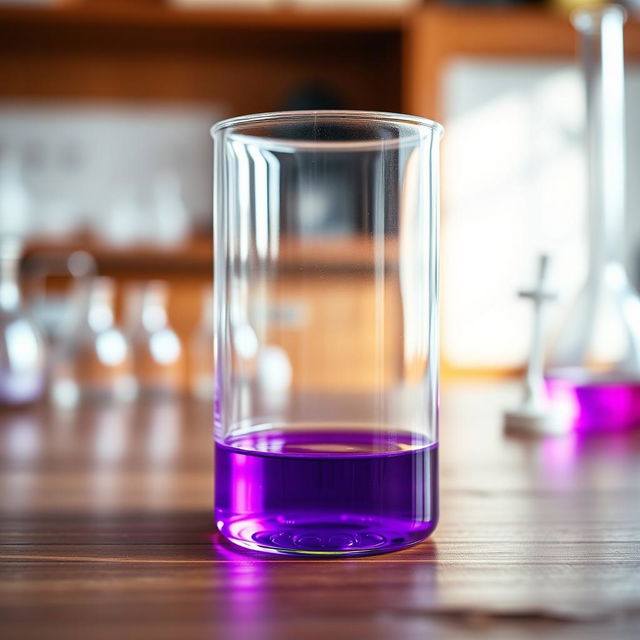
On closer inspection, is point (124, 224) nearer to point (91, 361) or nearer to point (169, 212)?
point (169, 212)

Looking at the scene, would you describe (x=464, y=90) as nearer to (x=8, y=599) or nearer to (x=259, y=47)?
(x=259, y=47)

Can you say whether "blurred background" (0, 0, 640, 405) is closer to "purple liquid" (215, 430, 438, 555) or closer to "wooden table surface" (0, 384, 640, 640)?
"wooden table surface" (0, 384, 640, 640)

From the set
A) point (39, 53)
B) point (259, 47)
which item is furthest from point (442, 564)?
point (39, 53)

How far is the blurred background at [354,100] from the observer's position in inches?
84.7

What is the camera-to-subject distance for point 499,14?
7.09 ft

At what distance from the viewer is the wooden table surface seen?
0.26 metres

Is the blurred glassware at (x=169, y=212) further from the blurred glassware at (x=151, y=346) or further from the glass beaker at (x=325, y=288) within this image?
the glass beaker at (x=325, y=288)

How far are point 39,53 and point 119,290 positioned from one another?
0.77 meters

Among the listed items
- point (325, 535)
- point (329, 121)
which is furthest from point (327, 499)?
point (329, 121)

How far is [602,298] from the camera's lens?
2.31 ft

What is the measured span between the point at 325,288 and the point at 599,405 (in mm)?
390

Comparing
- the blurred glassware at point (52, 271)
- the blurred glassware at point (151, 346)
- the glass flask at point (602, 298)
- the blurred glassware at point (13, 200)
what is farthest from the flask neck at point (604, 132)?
the blurred glassware at point (13, 200)

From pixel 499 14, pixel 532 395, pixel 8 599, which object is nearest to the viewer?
pixel 8 599

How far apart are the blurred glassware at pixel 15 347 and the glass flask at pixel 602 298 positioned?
0.51 meters
